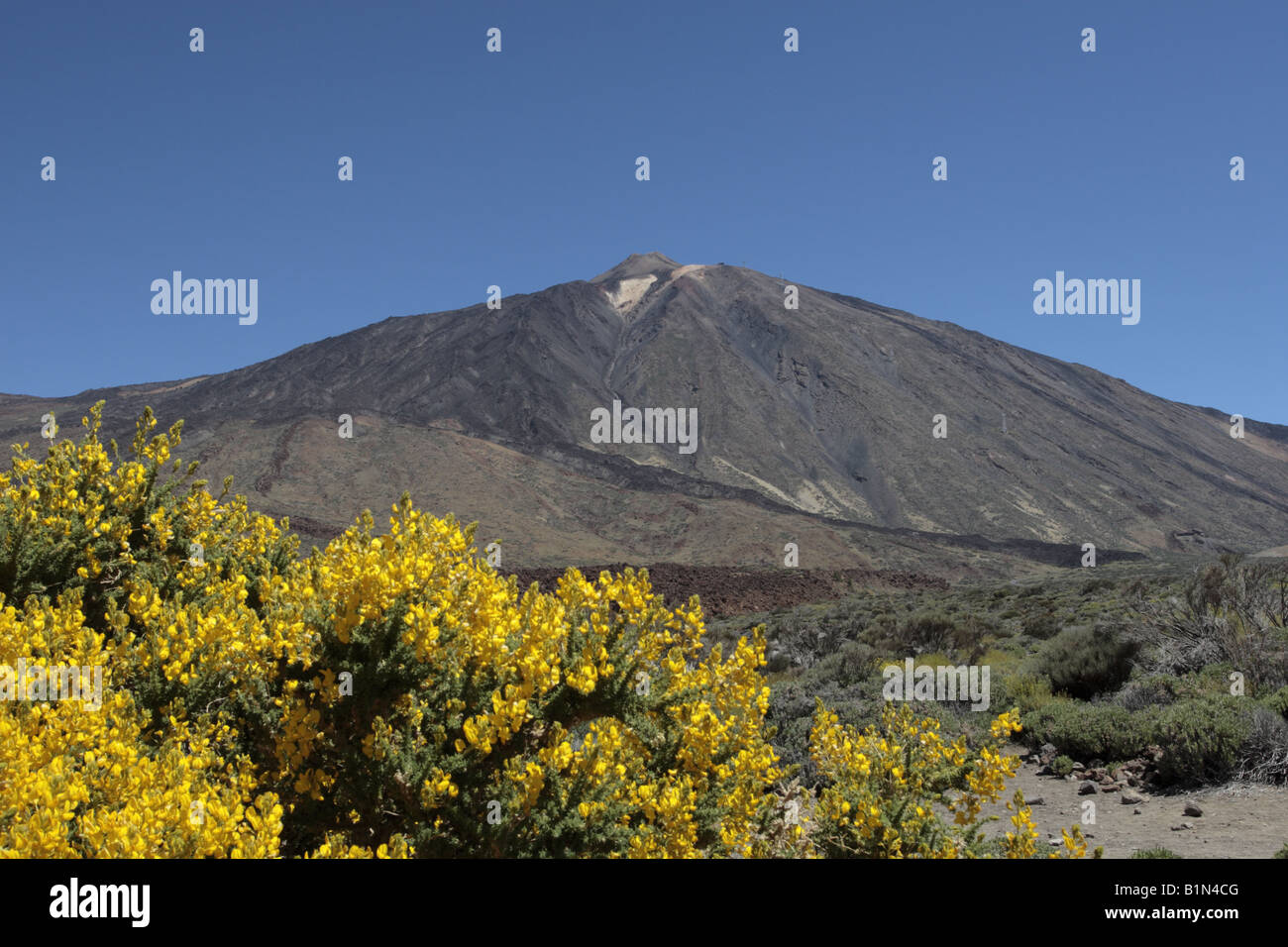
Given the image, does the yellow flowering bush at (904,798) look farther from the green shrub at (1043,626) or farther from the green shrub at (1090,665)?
the green shrub at (1043,626)

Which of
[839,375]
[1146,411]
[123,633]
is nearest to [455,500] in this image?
[123,633]

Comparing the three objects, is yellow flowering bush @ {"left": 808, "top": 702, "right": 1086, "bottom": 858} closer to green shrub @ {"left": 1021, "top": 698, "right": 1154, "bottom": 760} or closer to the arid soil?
green shrub @ {"left": 1021, "top": 698, "right": 1154, "bottom": 760}

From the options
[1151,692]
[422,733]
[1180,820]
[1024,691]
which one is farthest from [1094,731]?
[422,733]

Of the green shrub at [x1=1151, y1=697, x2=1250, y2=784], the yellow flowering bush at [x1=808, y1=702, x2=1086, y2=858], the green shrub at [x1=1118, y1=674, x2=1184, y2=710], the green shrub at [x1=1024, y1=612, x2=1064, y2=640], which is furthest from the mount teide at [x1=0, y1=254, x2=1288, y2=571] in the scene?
the yellow flowering bush at [x1=808, y1=702, x2=1086, y2=858]

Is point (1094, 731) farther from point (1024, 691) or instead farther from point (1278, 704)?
point (1024, 691)

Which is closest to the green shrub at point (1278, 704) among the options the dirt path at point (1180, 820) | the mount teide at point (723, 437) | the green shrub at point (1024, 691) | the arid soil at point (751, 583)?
the dirt path at point (1180, 820)
